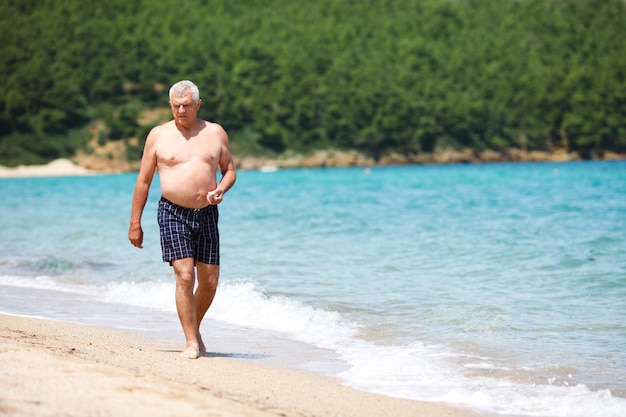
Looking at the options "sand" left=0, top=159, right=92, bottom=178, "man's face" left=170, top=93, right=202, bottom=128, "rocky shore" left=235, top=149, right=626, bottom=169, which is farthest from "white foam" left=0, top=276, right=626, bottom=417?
"rocky shore" left=235, top=149, right=626, bottom=169

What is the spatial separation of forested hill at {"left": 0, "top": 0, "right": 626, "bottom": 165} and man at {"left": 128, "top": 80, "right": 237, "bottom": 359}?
8597 centimetres

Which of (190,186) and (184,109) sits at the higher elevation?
(184,109)

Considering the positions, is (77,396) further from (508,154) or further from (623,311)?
(508,154)

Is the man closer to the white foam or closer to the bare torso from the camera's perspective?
the bare torso

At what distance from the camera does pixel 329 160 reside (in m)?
99.6

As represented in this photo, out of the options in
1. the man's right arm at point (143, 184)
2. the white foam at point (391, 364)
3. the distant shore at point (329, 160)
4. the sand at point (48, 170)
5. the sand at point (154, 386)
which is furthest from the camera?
the distant shore at point (329, 160)

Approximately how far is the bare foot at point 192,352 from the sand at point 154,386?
0.07 meters

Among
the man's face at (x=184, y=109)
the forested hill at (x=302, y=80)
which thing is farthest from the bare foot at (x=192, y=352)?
the forested hill at (x=302, y=80)

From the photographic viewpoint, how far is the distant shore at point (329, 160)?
86.6m

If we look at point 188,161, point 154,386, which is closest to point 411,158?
point 188,161

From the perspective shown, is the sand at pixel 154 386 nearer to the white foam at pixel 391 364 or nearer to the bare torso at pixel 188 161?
the white foam at pixel 391 364

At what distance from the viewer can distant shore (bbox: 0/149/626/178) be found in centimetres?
8662

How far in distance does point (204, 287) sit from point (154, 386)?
5.84 feet

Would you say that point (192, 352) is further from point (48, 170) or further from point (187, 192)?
point (48, 170)
